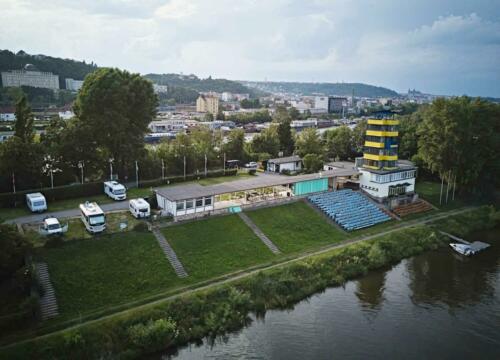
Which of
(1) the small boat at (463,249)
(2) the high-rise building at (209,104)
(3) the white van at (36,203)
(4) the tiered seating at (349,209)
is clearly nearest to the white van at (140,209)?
(3) the white van at (36,203)

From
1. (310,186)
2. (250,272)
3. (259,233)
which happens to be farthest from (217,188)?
(310,186)

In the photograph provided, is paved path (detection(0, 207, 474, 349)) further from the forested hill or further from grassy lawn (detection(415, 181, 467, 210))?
the forested hill

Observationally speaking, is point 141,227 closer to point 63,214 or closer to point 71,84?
point 63,214

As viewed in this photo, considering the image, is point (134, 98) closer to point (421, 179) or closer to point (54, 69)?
point (421, 179)

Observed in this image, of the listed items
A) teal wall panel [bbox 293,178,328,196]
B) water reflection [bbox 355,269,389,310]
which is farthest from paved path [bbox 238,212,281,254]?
teal wall panel [bbox 293,178,328,196]

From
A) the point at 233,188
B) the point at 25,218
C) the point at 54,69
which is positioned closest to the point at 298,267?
the point at 233,188

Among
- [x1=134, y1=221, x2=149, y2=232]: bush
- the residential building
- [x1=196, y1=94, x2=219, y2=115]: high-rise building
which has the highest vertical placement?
the residential building
